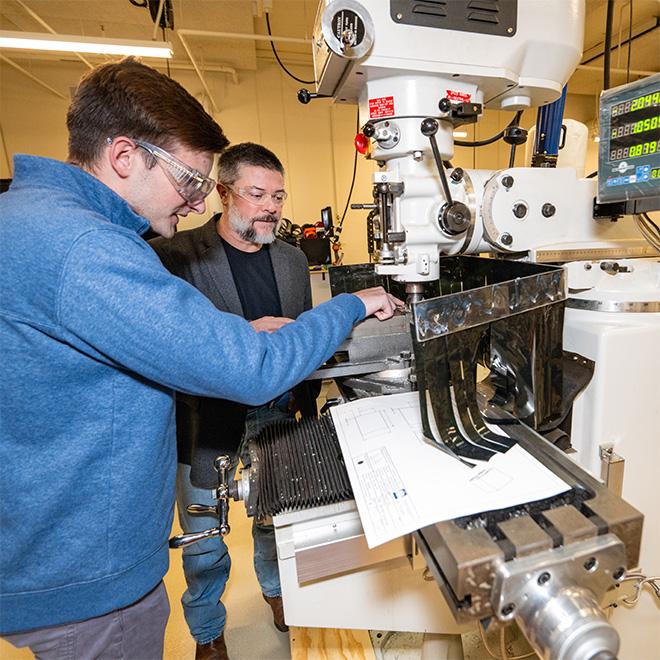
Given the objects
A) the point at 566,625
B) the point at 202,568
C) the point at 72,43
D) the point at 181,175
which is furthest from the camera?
the point at 72,43

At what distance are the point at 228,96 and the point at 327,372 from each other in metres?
4.84

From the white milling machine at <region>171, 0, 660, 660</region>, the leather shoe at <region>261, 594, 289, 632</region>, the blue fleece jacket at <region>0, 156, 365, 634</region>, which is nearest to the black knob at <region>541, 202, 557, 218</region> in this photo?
the white milling machine at <region>171, 0, 660, 660</region>

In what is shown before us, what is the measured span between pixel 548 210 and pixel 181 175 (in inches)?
30.1

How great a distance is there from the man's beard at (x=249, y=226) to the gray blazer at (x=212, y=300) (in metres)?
0.07

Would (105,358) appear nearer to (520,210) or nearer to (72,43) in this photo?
(520,210)

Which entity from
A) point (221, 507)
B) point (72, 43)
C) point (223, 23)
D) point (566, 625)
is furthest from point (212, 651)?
point (223, 23)

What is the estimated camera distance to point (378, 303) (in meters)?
0.93

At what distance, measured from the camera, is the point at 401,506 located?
0.52 meters

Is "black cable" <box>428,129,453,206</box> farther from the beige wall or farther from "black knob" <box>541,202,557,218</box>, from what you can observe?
the beige wall

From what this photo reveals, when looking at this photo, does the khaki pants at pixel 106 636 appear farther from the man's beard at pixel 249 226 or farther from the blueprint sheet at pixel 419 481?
the man's beard at pixel 249 226

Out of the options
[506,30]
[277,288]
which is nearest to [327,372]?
[277,288]

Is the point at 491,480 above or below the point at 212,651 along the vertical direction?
above

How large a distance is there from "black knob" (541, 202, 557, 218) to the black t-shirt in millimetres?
939

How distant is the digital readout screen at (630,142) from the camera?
701 millimetres
